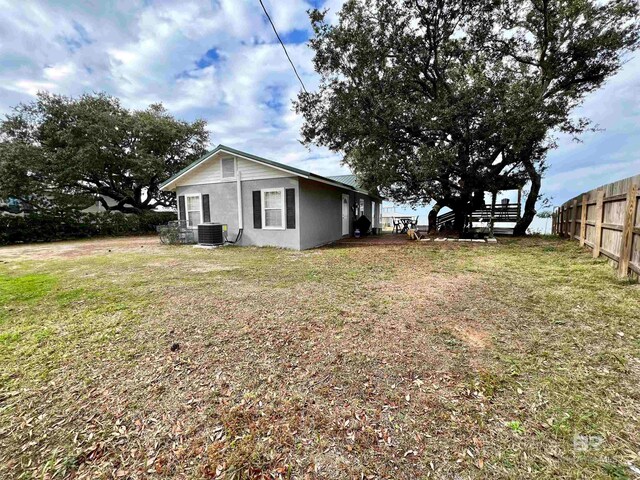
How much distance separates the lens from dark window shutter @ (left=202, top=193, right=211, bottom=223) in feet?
35.2

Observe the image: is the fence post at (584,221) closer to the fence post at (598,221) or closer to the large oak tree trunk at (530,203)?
the fence post at (598,221)

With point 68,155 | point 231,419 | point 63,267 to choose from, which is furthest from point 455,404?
point 68,155

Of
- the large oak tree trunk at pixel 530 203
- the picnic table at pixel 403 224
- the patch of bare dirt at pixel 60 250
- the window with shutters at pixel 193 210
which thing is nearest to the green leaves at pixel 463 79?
the large oak tree trunk at pixel 530 203

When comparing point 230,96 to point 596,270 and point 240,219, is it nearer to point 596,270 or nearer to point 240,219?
point 240,219

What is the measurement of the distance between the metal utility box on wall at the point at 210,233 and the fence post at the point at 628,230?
10.1 m

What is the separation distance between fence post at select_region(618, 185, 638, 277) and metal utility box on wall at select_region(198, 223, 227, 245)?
1010cm

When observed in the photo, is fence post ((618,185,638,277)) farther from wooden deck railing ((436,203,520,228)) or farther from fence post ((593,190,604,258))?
wooden deck railing ((436,203,520,228))

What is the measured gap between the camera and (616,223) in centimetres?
473

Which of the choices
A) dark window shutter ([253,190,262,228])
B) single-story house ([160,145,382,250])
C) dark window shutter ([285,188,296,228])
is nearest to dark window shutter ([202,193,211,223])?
single-story house ([160,145,382,250])

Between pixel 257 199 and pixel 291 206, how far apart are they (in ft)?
4.66

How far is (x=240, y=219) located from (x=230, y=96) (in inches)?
226

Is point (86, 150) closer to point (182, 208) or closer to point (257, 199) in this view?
point (182, 208)

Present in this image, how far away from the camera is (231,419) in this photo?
1739 millimetres

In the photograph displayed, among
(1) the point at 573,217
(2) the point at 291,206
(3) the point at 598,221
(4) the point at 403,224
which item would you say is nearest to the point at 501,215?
(1) the point at 573,217
